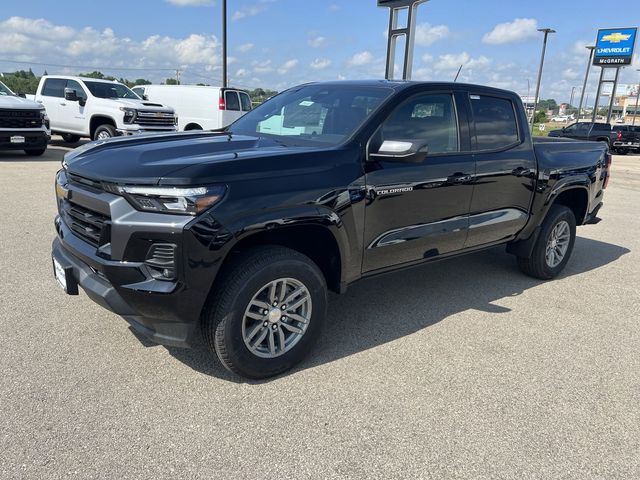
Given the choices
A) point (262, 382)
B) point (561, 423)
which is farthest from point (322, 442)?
point (561, 423)

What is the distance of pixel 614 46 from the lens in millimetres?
42594

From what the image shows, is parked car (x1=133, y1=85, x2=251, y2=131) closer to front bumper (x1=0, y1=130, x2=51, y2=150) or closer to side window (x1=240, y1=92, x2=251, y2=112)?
side window (x1=240, y1=92, x2=251, y2=112)

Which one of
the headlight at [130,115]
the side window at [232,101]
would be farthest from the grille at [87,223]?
the side window at [232,101]

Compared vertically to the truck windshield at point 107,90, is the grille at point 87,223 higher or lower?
lower

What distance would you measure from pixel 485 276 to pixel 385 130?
2508 mm

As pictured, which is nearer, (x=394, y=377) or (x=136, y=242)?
(x=136, y=242)

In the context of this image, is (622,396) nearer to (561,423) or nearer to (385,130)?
(561,423)

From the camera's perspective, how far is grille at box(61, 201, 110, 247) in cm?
278

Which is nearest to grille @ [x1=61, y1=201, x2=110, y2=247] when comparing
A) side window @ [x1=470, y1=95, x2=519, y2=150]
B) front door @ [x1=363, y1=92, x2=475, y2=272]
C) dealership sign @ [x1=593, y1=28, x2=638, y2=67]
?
front door @ [x1=363, y1=92, x2=475, y2=272]

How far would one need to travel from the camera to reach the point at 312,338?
10.7 ft

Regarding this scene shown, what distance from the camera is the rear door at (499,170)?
13.7 ft

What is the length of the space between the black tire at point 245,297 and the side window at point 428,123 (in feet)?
3.61

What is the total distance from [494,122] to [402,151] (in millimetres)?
1631

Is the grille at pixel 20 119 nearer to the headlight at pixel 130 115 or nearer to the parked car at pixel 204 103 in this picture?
the headlight at pixel 130 115
